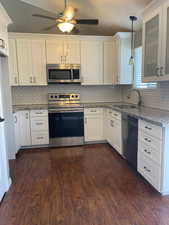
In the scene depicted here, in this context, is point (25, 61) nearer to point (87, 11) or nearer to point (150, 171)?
point (87, 11)

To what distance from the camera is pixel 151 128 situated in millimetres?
2273

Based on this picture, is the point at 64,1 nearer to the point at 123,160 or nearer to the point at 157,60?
the point at 157,60

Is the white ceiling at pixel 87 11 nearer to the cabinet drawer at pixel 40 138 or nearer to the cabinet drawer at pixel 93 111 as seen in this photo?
the cabinet drawer at pixel 93 111

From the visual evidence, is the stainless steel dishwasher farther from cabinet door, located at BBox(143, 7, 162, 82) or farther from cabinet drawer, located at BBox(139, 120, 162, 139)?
cabinet door, located at BBox(143, 7, 162, 82)

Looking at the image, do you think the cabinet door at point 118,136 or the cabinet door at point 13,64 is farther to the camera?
the cabinet door at point 13,64

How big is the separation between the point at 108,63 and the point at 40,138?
2.45m

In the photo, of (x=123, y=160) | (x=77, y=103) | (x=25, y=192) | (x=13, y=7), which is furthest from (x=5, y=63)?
(x=123, y=160)

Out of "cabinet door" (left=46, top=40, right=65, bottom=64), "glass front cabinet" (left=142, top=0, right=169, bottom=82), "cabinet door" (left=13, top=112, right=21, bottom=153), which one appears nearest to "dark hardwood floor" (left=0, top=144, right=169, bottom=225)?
"cabinet door" (left=13, top=112, right=21, bottom=153)

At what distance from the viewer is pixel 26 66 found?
13.2 ft

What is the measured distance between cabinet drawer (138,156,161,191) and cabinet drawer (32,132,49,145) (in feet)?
7.27

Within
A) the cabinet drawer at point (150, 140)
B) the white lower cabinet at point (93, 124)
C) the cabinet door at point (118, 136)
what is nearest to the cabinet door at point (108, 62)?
the white lower cabinet at point (93, 124)

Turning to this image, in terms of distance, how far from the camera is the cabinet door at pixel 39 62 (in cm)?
402

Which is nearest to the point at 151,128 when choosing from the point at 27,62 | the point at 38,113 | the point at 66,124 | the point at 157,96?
the point at 157,96

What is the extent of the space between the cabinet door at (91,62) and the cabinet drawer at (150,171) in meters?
2.38
